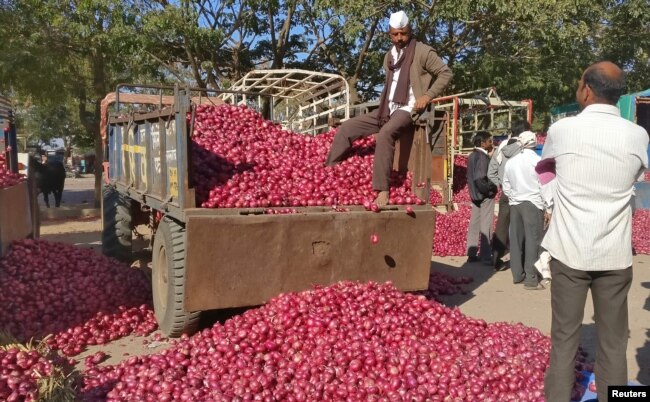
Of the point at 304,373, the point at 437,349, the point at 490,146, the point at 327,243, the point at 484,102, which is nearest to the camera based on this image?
the point at 304,373

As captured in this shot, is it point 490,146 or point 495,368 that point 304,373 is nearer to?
point 495,368

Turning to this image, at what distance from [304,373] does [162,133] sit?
258 cm

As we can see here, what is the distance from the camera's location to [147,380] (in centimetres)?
396

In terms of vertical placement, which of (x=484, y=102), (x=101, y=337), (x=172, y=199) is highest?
(x=484, y=102)

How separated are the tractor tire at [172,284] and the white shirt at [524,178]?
4530mm

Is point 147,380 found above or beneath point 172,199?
beneath

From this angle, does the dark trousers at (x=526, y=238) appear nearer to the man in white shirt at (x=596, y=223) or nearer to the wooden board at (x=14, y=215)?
the man in white shirt at (x=596, y=223)

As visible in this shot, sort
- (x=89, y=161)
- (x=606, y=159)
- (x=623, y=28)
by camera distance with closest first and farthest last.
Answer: (x=606, y=159), (x=623, y=28), (x=89, y=161)

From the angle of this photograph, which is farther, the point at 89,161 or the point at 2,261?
the point at 89,161

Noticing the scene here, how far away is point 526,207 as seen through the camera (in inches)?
296

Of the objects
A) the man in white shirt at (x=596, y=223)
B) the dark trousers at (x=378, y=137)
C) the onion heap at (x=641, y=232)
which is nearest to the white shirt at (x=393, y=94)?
Answer: the dark trousers at (x=378, y=137)

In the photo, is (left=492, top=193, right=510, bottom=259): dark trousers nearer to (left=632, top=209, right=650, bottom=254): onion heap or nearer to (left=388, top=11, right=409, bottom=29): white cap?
(left=632, top=209, right=650, bottom=254): onion heap

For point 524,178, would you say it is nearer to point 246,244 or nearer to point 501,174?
point 501,174

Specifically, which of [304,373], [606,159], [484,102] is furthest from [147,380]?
[484,102]
